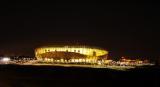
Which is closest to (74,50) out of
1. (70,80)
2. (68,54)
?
(68,54)

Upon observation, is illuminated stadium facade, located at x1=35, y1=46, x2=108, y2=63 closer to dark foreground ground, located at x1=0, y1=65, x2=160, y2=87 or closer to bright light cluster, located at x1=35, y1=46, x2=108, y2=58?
bright light cluster, located at x1=35, y1=46, x2=108, y2=58

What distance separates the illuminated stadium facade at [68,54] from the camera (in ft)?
530

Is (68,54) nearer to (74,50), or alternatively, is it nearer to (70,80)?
(74,50)

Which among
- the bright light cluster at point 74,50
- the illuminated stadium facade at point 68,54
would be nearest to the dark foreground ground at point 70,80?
the illuminated stadium facade at point 68,54

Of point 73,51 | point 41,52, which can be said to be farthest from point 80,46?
point 41,52

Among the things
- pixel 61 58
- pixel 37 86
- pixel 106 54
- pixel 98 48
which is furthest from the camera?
pixel 106 54

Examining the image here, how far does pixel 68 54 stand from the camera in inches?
6378

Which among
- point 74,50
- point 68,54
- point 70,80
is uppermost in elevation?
point 74,50

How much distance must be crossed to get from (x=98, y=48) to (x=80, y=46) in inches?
526

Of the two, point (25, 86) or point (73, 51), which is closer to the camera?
point (25, 86)

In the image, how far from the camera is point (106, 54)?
186750 millimetres

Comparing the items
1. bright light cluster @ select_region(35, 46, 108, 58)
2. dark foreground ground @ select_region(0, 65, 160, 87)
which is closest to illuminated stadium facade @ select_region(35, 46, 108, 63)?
bright light cluster @ select_region(35, 46, 108, 58)

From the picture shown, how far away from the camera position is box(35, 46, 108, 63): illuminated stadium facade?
530ft

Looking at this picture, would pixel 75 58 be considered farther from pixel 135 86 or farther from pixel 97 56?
pixel 135 86
